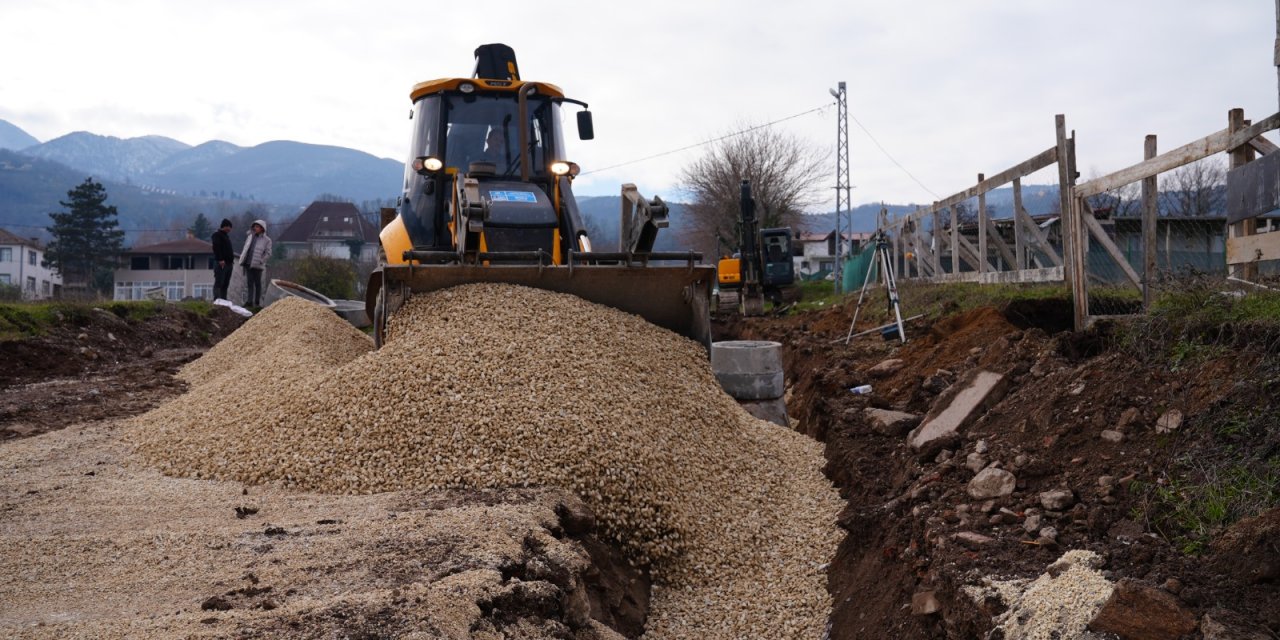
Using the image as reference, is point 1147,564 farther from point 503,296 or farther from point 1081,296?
point 503,296

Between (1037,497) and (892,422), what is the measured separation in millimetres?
2400

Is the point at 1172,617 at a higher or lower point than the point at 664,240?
lower

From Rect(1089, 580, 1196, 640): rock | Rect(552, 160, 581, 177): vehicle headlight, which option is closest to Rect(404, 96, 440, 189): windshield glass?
Rect(552, 160, 581, 177): vehicle headlight

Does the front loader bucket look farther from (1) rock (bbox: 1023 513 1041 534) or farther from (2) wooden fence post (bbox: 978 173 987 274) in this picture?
(2) wooden fence post (bbox: 978 173 987 274)

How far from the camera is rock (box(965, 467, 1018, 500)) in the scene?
453 centimetres

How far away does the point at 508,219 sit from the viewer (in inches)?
318

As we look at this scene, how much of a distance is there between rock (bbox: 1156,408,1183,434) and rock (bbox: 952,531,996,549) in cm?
102

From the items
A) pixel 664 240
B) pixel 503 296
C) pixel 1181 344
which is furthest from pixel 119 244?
pixel 1181 344

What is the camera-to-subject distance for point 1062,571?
3473mm

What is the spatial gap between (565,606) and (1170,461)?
2666mm

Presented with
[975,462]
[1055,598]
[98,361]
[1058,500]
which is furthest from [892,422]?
[98,361]

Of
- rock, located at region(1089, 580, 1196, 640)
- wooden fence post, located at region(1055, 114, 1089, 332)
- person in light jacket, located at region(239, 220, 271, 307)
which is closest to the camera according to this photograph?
rock, located at region(1089, 580, 1196, 640)

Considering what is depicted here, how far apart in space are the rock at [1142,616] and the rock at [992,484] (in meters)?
1.46

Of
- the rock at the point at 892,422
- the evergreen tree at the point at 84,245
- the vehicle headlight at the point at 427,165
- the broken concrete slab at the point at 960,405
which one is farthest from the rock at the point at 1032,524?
the evergreen tree at the point at 84,245
